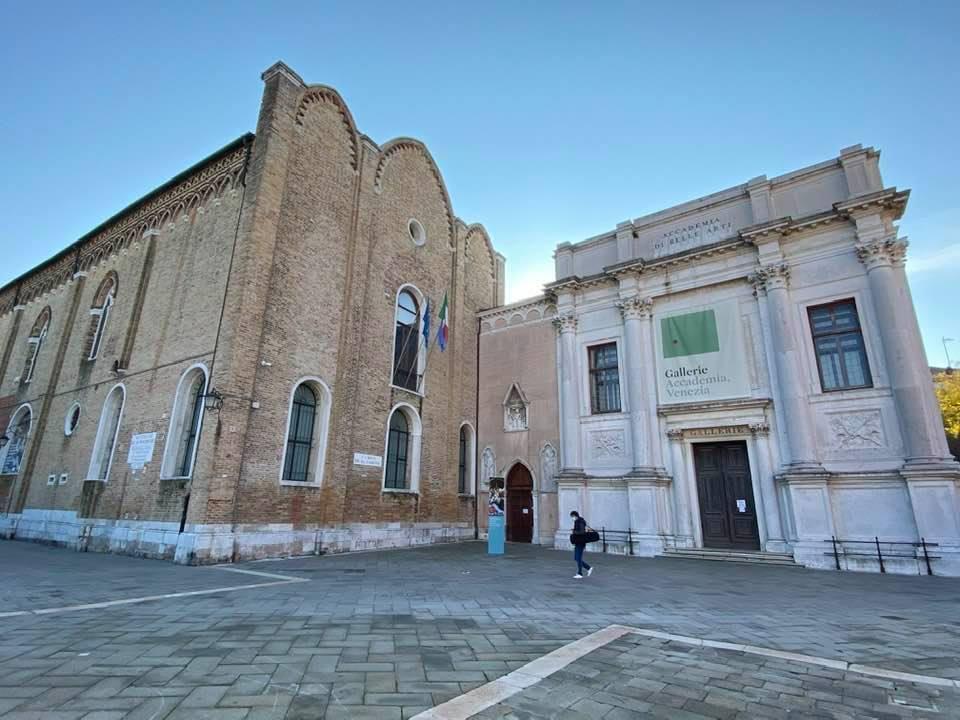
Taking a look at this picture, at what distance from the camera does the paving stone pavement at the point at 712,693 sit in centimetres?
315

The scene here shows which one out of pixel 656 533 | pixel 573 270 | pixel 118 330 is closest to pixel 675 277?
pixel 573 270

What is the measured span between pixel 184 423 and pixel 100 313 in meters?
9.09

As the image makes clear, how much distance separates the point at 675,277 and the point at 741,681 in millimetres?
14131

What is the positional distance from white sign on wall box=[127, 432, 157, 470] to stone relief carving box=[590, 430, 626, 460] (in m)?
12.8

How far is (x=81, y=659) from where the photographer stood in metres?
3.88

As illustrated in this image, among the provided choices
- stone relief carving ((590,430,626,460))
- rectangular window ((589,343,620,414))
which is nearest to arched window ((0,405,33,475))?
stone relief carving ((590,430,626,460))

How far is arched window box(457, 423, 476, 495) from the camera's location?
1867 centimetres

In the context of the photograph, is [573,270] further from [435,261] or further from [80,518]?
[80,518]

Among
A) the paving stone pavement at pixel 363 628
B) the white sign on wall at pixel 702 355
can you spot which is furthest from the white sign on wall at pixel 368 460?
the white sign on wall at pixel 702 355

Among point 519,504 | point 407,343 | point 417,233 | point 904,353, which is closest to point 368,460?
point 407,343

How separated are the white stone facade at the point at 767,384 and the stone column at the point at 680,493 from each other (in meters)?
0.04

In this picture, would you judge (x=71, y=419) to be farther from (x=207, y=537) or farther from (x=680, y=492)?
(x=680, y=492)

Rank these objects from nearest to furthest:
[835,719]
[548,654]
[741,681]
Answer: [835,719]
[741,681]
[548,654]

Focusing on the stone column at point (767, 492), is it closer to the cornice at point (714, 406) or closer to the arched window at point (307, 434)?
the cornice at point (714, 406)
